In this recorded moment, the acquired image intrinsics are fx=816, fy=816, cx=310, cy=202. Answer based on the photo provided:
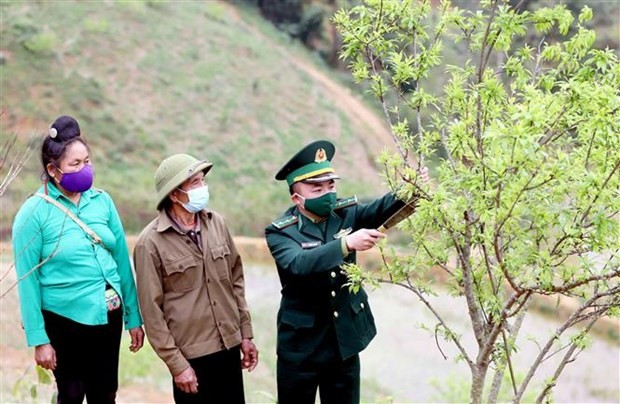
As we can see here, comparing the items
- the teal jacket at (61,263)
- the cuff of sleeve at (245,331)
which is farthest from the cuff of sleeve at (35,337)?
the cuff of sleeve at (245,331)

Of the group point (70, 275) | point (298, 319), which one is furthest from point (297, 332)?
point (70, 275)

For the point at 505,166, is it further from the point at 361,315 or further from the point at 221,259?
the point at 221,259

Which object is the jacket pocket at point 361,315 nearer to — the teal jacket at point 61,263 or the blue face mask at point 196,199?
the blue face mask at point 196,199

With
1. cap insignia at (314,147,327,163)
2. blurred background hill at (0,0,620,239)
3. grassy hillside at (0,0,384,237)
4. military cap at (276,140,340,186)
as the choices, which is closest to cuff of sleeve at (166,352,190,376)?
military cap at (276,140,340,186)

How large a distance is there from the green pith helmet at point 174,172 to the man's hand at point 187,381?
676 mm

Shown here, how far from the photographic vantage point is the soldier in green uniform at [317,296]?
3.28 metres

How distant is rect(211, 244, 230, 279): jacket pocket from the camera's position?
3389 mm

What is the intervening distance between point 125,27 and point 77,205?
18574 millimetres

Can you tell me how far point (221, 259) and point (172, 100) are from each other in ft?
54.9

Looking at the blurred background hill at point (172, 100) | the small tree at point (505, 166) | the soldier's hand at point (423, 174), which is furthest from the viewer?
the blurred background hill at point (172, 100)

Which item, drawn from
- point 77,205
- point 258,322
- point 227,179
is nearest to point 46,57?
point 227,179

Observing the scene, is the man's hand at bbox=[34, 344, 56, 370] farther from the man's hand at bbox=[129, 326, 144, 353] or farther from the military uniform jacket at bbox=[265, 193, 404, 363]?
the military uniform jacket at bbox=[265, 193, 404, 363]

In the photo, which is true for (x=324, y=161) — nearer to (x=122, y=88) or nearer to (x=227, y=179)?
(x=227, y=179)

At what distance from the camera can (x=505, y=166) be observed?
228 centimetres
